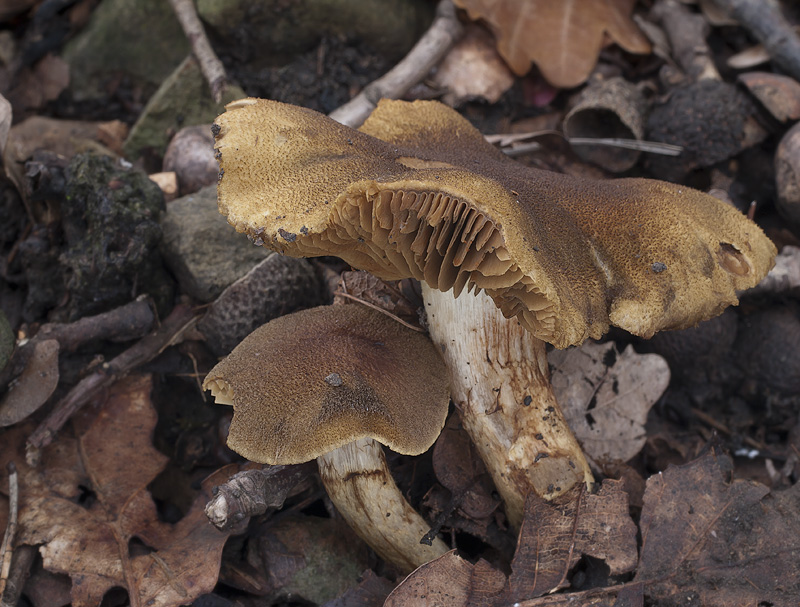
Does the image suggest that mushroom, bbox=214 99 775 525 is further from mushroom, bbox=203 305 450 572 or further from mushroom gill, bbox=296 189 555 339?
mushroom, bbox=203 305 450 572

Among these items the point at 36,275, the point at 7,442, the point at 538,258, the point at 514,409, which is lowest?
the point at 514,409

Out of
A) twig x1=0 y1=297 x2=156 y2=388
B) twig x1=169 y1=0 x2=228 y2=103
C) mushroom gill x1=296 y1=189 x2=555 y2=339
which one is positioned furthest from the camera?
twig x1=169 y1=0 x2=228 y2=103

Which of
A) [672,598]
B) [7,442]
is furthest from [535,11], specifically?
[7,442]

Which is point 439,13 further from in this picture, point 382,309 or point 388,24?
point 382,309

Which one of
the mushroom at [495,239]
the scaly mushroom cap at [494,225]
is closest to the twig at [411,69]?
the mushroom at [495,239]

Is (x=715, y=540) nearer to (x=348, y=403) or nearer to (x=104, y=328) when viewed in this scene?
(x=348, y=403)

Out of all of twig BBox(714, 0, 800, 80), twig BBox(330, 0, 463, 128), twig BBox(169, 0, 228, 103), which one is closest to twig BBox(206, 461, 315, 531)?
twig BBox(330, 0, 463, 128)
